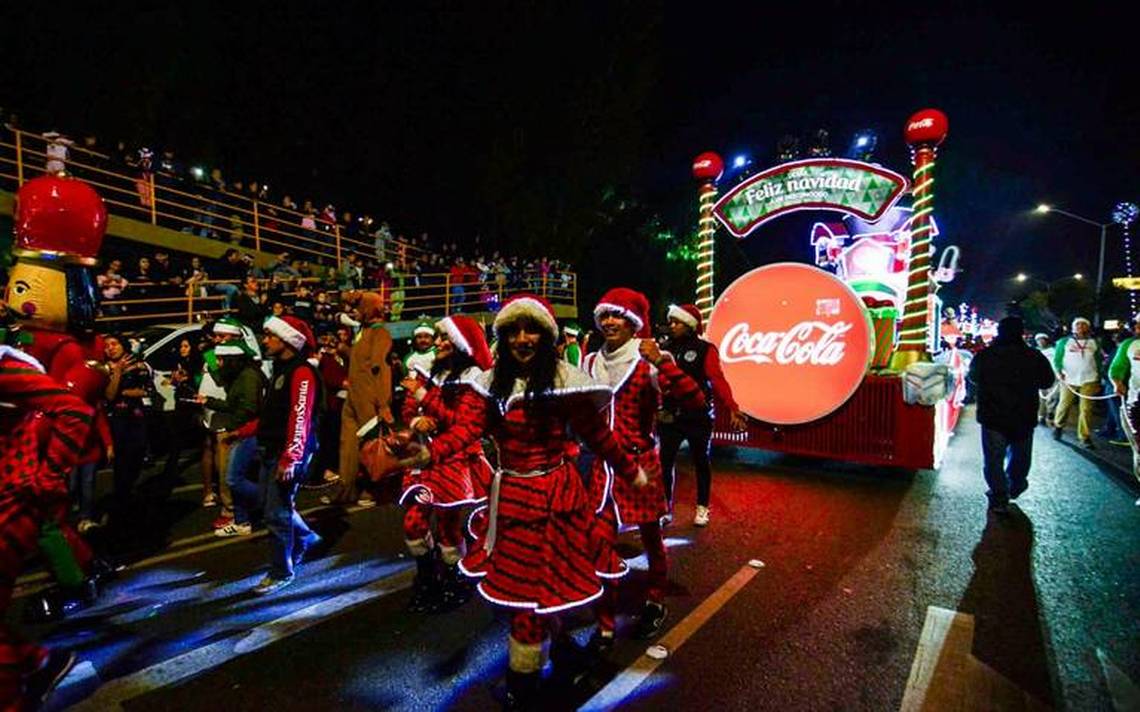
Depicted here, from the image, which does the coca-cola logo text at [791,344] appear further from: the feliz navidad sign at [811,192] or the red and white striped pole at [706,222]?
the feliz navidad sign at [811,192]

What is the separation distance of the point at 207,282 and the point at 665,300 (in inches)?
830

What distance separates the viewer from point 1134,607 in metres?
3.82

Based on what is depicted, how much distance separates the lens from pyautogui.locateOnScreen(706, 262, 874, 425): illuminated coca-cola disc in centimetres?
726

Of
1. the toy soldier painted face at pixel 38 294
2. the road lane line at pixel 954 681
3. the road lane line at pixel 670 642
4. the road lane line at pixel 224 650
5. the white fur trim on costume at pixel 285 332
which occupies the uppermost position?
the toy soldier painted face at pixel 38 294

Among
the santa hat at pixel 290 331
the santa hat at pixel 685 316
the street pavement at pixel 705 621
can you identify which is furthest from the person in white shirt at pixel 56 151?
the santa hat at pixel 685 316

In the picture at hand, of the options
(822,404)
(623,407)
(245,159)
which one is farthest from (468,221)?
(623,407)

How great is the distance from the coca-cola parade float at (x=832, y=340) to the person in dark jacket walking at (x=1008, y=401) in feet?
2.86

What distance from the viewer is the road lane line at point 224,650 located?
9.58 feet

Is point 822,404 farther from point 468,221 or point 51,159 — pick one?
point 468,221

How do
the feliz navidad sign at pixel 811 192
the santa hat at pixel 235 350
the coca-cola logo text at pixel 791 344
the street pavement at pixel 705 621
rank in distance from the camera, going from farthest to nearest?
the feliz navidad sign at pixel 811 192 < the coca-cola logo text at pixel 791 344 < the santa hat at pixel 235 350 < the street pavement at pixel 705 621

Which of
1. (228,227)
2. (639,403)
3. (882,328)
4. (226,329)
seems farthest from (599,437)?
(228,227)

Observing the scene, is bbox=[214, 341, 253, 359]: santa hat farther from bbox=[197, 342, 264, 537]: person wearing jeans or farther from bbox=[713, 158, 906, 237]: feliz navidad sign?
bbox=[713, 158, 906, 237]: feliz navidad sign

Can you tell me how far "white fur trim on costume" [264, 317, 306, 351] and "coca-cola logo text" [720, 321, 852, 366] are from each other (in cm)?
561

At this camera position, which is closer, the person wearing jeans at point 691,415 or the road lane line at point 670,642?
the road lane line at point 670,642
